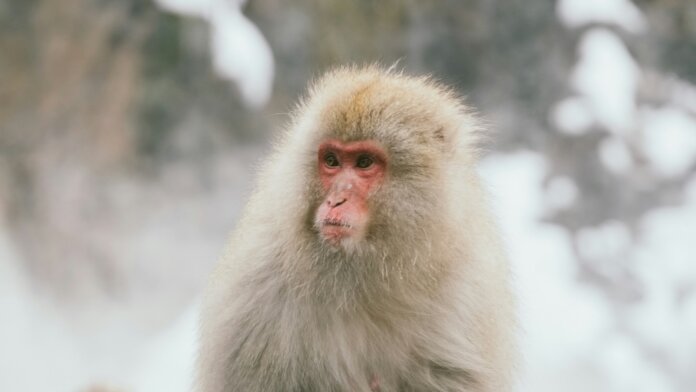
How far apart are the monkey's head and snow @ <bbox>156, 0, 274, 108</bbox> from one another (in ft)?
21.6

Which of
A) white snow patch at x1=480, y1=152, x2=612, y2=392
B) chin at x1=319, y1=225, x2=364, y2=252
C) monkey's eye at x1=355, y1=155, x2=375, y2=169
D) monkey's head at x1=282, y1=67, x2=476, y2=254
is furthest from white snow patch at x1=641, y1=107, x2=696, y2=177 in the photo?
chin at x1=319, y1=225, x2=364, y2=252

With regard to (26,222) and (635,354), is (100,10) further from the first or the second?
(635,354)

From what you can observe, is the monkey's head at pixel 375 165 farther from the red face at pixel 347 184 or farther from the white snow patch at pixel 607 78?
the white snow patch at pixel 607 78

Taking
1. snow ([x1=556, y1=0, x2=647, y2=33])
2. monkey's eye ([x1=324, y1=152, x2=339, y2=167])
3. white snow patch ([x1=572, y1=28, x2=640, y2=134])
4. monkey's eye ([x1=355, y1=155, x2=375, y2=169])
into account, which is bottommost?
monkey's eye ([x1=324, y1=152, x2=339, y2=167])

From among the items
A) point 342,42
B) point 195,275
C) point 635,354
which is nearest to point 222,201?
point 195,275

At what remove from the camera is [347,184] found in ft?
11.3

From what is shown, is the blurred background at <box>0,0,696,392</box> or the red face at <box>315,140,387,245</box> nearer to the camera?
the red face at <box>315,140,387,245</box>

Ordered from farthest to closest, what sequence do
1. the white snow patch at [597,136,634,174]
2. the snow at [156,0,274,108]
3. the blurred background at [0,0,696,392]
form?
the white snow patch at [597,136,634,174] < the snow at [156,0,274,108] < the blurred background at [0,0,696,392]

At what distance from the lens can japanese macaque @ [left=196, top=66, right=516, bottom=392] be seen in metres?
3.51

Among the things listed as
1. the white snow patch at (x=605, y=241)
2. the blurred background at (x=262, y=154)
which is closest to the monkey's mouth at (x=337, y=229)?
the blurred background at (x=262, y=154)

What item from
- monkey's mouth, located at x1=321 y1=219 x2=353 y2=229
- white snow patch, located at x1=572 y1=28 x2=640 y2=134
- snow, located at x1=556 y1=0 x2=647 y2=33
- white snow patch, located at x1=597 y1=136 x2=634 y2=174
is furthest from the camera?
snow, located at x1=556 y1=0 x2=647 y2=33

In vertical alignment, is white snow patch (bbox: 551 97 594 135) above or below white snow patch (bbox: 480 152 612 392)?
above

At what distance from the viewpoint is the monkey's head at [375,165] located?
345 centimetres

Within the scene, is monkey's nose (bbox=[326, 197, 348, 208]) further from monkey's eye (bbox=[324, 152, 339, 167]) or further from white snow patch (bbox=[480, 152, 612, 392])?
white snow patch (bbox=[480, 152, 612, 392])
